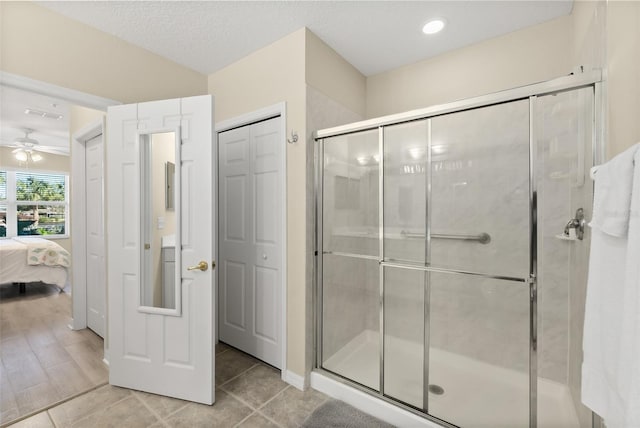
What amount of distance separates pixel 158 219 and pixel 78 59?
124 cm

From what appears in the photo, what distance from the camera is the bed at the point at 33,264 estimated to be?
12.6 feet

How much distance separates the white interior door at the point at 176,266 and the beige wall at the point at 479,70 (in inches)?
65.5

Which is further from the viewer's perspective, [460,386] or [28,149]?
[28,149]

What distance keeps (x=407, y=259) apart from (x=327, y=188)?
0.78 m

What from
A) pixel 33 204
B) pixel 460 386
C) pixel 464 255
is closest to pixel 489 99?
pixel 464 255

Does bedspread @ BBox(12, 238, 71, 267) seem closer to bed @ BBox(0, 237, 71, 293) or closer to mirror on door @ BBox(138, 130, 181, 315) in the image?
bed @ BBox(0, 237, 71, 293)

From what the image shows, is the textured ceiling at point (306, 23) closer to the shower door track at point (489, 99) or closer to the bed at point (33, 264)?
the shower door track at point (489, 99)

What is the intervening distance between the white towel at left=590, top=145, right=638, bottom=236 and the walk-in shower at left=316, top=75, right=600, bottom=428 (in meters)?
0.59

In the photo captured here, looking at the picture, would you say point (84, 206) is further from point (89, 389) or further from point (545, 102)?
point (545, 102)

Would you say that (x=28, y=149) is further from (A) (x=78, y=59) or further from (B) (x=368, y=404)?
(B) (x=368, y=404)

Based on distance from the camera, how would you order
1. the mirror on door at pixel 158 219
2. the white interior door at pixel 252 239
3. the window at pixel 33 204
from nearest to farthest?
the mirror on door at pixel 158 219 → the white interior door at pixel 252 239 → the window at pixel 33 204

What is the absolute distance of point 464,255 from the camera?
5.66ft

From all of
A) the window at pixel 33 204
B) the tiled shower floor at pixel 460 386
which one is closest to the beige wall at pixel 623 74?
the tiled shower floor at pixel 460 386

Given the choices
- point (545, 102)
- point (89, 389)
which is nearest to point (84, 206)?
point (89, 389)
